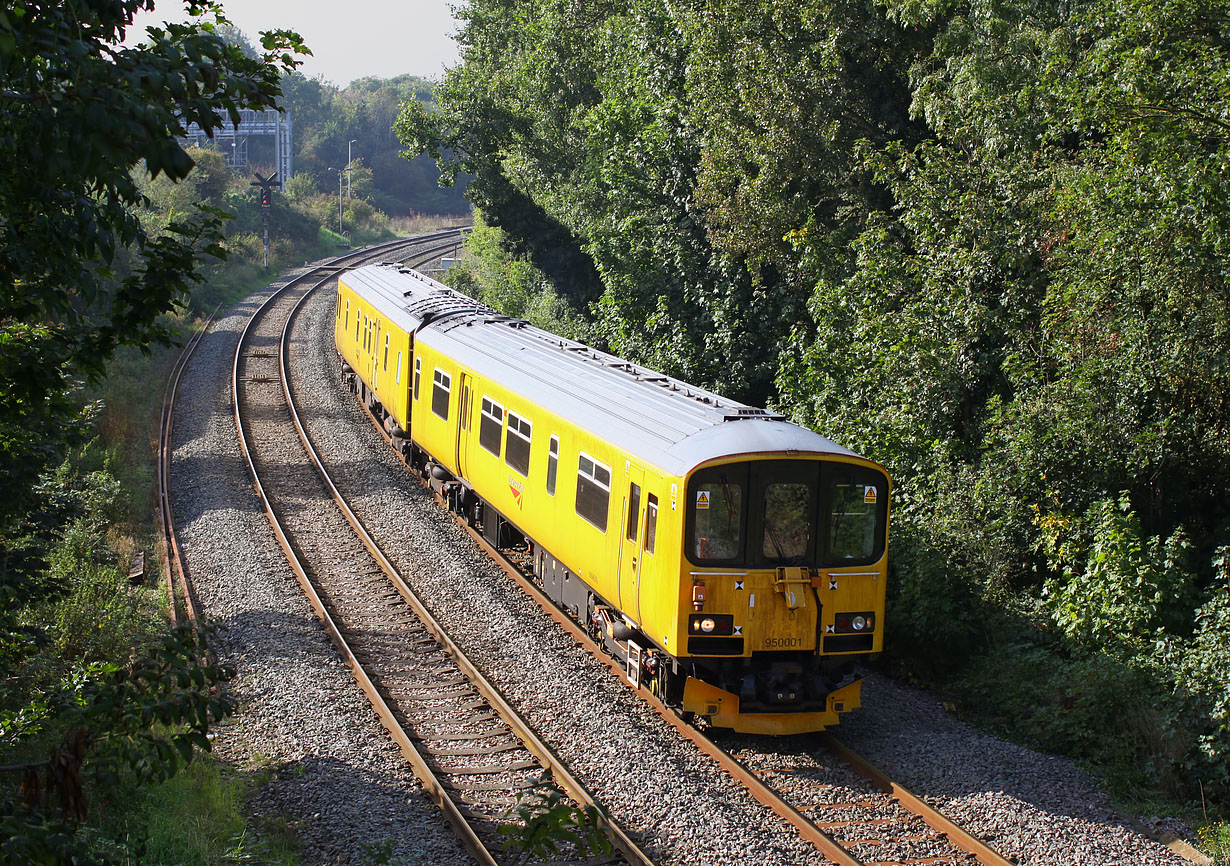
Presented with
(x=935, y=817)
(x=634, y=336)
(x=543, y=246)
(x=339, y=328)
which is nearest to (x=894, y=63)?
(x=634, y=336)

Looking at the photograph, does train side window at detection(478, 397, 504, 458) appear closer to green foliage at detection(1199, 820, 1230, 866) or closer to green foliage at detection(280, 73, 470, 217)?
green foliage at detection(1199, 820, 1230, 866)

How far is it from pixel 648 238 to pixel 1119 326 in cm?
1282

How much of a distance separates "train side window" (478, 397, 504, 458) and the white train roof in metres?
0.37

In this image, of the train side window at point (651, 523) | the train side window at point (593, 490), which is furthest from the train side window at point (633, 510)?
the train side window at point (593, 490)

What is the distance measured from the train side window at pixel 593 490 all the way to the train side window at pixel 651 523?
88cm

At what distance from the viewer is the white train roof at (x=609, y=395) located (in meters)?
9.31

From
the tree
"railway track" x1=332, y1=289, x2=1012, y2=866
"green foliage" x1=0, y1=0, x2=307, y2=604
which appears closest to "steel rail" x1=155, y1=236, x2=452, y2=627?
the tree

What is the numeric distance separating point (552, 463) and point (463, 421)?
362cm

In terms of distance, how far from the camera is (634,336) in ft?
73.8

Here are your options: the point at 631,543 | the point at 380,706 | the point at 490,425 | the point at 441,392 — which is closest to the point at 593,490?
the point at 631,543

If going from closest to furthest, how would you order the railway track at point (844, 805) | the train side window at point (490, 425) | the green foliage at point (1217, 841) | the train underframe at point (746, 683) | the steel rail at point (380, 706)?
the green foliage at point (1217, 841), the railway track at point (844, 805), the steel rail at point (380, 706), the train underframe at point (746, 683), the train side window at point (490, 425)

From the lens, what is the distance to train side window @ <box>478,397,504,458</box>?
44.7ft

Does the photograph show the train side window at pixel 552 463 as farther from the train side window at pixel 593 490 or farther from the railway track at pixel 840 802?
the railway track at pixel 840 802

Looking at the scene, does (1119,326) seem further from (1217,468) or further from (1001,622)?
(1001,622)
